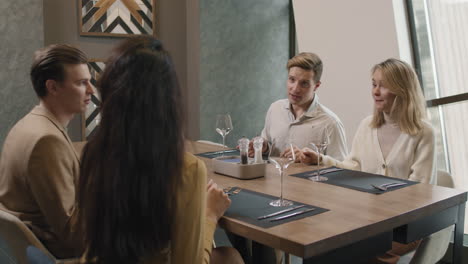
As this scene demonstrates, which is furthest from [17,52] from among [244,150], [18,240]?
[18,240]

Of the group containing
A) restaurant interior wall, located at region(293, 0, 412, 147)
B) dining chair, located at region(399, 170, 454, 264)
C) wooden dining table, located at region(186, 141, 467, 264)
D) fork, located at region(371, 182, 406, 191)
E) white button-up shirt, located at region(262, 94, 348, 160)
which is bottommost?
dining chair, located at region(399, 170, 454, 264)

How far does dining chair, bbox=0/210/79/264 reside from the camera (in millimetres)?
1615

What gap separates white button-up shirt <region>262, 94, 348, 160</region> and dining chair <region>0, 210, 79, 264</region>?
1971 mm

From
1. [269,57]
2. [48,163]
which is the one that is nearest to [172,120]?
[48,163]

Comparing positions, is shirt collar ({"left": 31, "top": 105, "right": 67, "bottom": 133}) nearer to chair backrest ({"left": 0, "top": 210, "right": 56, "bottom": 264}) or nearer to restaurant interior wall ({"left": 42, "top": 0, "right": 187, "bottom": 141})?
chair backrest ({"left": 0, "top": 210, "right": 56, "bottom": 264})

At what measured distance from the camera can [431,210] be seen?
1.96 meters

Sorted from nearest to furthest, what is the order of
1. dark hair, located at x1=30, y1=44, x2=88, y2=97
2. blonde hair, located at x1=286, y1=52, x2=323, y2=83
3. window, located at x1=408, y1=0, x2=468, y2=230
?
dark hair, located at x1=30, y1=44, x2=88, y2=97
blonde hair, located at x1=286, y1=52, x2=323, y2=83
window, located at x1=408, y1=0, x2=468, y2=230

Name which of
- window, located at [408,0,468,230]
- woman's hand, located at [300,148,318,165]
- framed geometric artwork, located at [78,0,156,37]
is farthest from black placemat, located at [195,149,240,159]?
framed geometric artwork, located at [78,0,156,37]

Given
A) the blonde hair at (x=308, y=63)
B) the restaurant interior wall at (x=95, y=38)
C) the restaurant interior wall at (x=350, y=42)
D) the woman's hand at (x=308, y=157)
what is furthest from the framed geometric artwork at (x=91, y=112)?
the woman's hand at (x=308, y=157)

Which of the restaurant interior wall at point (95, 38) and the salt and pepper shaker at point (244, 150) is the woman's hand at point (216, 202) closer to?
the salt and pepper shaker at point (244, 150)

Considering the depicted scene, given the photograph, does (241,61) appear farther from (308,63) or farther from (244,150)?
(244,150)

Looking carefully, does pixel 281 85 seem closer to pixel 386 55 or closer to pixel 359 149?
pixel 386 55

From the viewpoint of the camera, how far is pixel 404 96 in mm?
2715

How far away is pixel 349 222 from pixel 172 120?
2.37 ft
